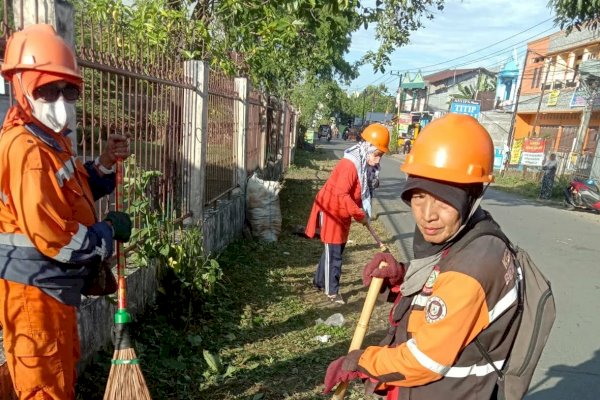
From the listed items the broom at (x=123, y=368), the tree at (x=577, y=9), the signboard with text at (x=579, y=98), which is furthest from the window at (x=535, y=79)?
the broom at (x=123, y=368)

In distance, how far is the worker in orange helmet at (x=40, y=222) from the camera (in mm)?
1831

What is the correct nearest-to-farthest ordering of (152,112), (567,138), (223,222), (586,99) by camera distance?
(152,112), (223,222), (586,99), (567,138)

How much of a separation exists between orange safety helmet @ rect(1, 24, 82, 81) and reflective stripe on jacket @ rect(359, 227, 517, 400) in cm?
162

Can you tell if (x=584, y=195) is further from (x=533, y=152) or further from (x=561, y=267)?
(x=533, y=152)

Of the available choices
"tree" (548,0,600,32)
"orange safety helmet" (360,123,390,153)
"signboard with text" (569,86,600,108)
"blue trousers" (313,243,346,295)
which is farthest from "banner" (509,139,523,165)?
"blue trousers" (313,243,346,295)

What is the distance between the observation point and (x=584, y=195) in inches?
539

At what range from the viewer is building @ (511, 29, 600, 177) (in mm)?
20016

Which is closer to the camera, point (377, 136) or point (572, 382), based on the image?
point (572, 382)

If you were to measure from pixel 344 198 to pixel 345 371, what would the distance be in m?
3.28

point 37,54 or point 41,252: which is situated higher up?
point 37,54

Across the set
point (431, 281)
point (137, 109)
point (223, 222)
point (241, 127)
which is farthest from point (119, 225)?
point (241, 127)

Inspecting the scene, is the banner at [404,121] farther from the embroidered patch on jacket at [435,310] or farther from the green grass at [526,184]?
the embroidered patch on jacket at [435,310]

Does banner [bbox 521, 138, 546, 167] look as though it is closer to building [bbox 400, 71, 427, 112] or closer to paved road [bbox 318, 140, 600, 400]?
paved road [bbox 318, 140, 600, 400]

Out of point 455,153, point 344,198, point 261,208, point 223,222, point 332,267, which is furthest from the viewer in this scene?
point 261,208
